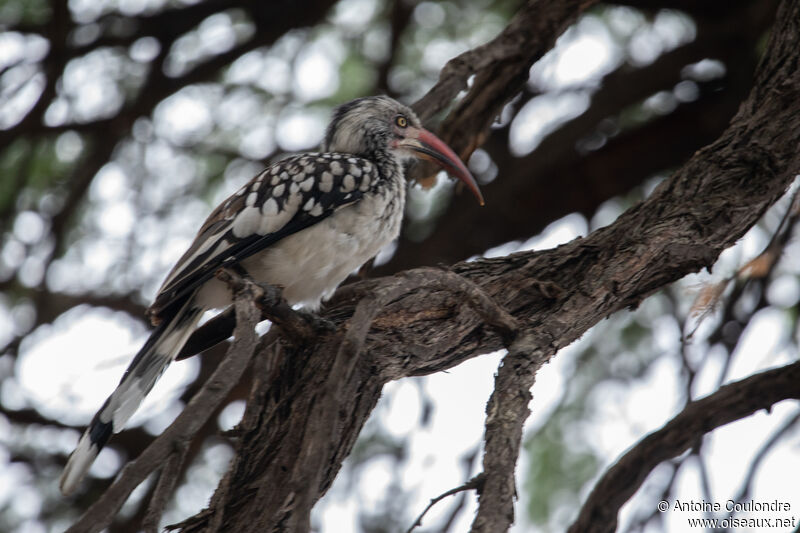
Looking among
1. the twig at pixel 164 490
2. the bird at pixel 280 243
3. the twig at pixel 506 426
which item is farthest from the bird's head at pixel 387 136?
the twig at pixel 164 490

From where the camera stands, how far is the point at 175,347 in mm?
3273

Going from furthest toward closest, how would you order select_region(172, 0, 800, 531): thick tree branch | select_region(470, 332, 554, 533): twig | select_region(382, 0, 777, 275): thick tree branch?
select_region(382, 0, 777, 275): thick tree branch → select_region(172, 0, 800, 531): thick tree branch → select_region(470, 332, 554, 533): twig

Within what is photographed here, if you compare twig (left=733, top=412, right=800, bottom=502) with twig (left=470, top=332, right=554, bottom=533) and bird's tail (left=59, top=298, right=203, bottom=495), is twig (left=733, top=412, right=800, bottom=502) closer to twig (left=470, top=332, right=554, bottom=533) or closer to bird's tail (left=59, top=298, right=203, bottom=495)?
twig (left=470, top=332, right=554, bottom=533)

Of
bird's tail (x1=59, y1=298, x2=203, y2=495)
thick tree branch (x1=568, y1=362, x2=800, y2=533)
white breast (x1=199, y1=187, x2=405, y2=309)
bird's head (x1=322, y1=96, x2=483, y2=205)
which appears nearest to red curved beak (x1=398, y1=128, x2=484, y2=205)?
bird's head (x1=322, y1=96, x2=483, y2=205)

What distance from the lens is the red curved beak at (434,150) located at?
4.06 meters

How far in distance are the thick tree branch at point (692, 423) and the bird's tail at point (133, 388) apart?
155 cm

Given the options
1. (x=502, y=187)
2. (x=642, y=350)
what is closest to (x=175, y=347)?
(x=502, y=187)

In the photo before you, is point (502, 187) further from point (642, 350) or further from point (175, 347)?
point (175, 347)

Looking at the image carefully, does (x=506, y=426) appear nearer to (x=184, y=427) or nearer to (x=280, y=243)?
(x=184, y=427)

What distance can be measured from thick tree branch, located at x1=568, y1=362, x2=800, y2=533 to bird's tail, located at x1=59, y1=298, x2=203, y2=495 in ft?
5.10

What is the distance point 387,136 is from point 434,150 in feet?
0.76

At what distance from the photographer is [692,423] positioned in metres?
2.91

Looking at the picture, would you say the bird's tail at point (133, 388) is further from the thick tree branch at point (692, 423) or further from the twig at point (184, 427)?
the thick tree branch at point (692, 423)

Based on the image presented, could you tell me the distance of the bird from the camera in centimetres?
314
